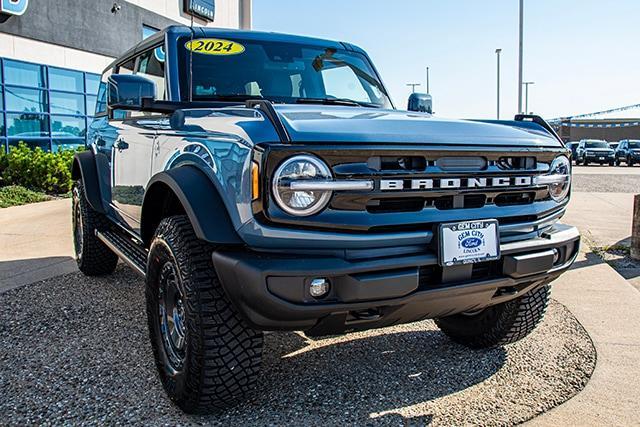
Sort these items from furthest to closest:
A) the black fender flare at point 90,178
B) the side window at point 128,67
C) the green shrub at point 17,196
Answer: the green shrub at point 17,196, the black fender flare at point 90,178, the side window at point 128,67

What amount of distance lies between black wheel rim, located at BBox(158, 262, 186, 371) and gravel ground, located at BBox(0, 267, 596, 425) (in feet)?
0.79

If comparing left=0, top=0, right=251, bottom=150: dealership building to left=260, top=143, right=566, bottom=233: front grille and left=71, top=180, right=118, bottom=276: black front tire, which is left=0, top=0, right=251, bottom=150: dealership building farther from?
left=260, top=143, right=566, bottom=233: front grille

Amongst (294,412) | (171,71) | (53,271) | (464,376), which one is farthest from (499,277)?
(53,271)

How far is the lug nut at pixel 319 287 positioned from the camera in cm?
213

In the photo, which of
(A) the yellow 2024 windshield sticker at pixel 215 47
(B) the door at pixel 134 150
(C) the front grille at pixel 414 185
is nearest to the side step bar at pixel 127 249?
(B) the door at pixel 134 150

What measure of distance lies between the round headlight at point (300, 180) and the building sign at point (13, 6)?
13.0 m

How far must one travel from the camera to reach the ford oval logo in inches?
93.4

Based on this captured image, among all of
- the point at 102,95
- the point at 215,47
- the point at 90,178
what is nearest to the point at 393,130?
the point at 215,47

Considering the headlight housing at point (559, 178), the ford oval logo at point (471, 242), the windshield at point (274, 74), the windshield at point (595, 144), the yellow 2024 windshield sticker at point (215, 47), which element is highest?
the windshield at point (595, 144)

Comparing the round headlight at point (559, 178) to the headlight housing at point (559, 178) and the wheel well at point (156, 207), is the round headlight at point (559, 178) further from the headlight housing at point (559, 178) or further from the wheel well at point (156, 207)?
the wheel well at point (156, 207)

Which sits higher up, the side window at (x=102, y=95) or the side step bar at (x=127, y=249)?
the side window at (x=102, y=95)

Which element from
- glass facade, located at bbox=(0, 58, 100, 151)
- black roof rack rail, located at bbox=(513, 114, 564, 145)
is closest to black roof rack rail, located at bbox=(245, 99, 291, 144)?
black roof rack rail, located at bbox=(513, 114, 564, 145)

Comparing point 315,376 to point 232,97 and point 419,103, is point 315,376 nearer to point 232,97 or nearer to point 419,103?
point 232,97

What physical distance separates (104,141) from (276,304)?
9.66 feet
